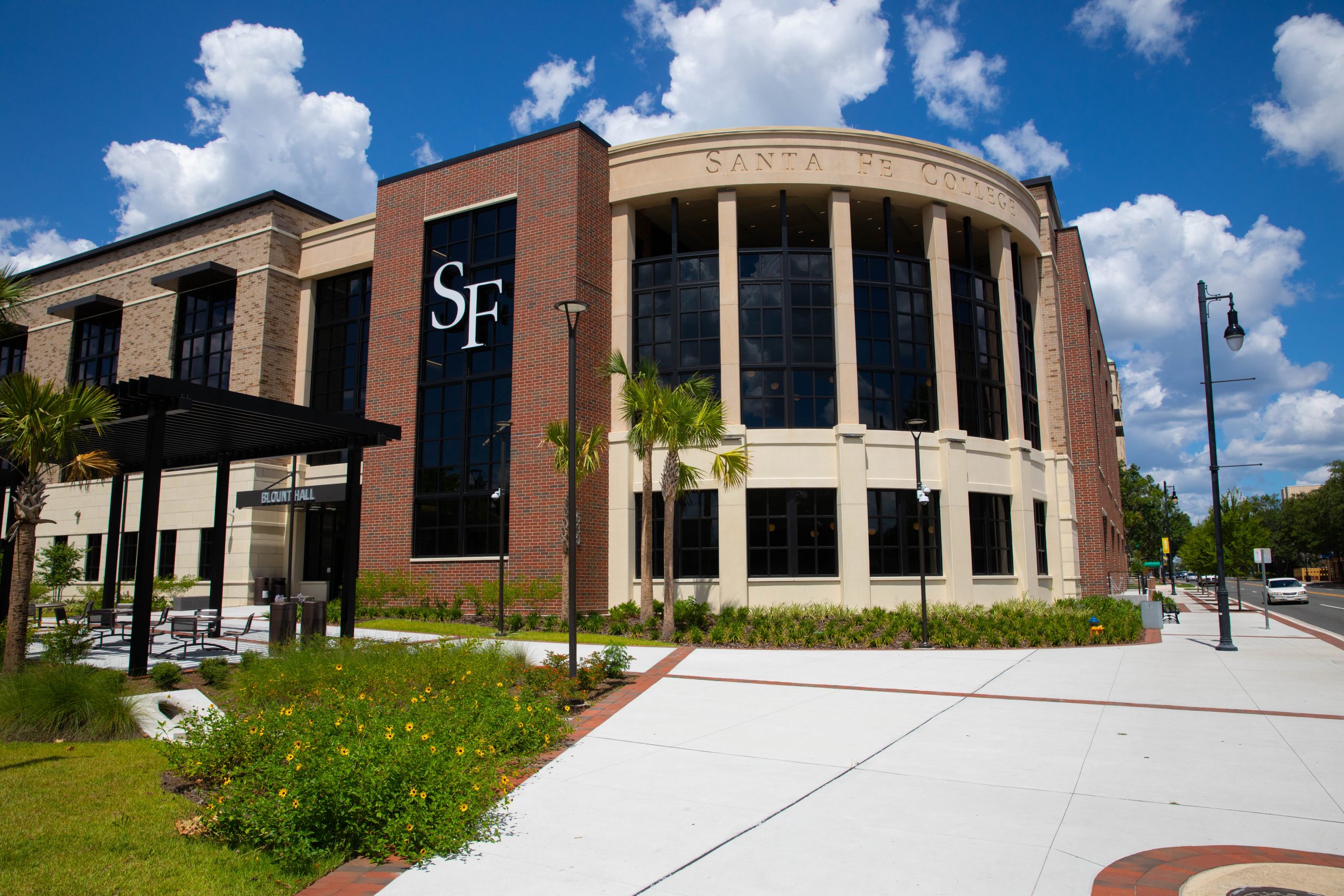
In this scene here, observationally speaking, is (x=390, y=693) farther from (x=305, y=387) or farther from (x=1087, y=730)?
(x=305, y=387)

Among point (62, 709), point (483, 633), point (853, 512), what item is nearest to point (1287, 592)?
point (853, 512)

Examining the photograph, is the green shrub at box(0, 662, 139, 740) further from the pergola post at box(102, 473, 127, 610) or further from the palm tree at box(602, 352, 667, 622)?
the palm tree at box(602, 352, 667, 622)

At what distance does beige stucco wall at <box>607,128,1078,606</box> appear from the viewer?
23.9 meters

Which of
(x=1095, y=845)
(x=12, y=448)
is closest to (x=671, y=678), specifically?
(x=1095, y=845)

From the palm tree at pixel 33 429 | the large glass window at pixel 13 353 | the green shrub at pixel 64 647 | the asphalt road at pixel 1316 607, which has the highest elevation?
the large glass window at pixel 13 353

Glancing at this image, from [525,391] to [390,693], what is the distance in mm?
16162

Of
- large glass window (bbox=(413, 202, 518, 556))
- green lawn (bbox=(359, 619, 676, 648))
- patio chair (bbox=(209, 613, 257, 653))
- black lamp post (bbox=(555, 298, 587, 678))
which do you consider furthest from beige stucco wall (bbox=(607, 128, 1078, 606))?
black lamp post (bbox=(555, 298, 587, 678))

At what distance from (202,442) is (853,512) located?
16.9m

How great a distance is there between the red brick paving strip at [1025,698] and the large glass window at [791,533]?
1018 centimetres

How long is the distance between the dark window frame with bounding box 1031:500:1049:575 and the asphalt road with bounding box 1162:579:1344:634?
650 cm

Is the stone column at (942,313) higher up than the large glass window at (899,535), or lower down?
higher up

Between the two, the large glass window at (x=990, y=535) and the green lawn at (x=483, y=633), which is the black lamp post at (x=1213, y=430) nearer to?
the large glass window at (x=990, y=535)

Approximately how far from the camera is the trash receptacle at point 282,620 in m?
15.2

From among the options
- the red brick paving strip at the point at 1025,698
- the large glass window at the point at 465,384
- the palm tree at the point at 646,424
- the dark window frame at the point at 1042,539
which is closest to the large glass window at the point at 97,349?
the large glass window at the point at 465,384
